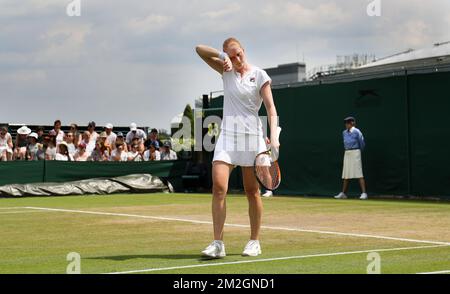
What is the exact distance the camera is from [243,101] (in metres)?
8.71

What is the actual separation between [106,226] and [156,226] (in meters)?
0.79

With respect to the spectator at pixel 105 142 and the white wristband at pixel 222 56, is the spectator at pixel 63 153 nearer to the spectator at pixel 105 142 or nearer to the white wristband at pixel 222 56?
the spectator at pixel 105 142

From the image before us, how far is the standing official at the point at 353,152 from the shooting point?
21.4 metres

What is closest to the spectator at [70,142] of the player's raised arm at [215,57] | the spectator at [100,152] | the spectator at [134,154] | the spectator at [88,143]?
the spectator at [88,143]

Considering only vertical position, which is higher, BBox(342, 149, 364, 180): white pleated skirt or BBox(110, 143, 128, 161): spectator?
BBox(110, 143, 128, 161): spectator

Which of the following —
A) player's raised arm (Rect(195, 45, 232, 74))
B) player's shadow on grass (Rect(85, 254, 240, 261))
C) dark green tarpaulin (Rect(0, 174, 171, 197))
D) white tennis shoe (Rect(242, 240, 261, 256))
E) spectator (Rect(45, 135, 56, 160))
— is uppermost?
player's raised arm (Rect(195, 45, 232, 74))

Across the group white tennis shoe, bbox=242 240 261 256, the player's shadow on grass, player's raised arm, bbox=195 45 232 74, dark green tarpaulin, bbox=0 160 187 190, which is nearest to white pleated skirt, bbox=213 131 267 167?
player's raised arm, bbox=195 45 232 74

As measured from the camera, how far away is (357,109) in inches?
882

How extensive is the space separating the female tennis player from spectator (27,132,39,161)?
1675 centimetres

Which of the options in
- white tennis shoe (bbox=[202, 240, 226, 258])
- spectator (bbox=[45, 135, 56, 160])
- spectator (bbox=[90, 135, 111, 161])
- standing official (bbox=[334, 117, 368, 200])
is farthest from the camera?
spectator (bbox=[90, 135, 111, 161])

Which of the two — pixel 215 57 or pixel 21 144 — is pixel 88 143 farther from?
pixel 215 57

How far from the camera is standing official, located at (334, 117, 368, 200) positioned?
2139 centimetres

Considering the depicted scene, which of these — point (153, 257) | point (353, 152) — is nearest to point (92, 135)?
point (353, 152)

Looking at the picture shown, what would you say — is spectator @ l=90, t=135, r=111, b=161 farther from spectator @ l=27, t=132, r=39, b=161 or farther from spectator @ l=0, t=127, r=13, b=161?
spectator @ l=0, t=127, r=13, b=161
